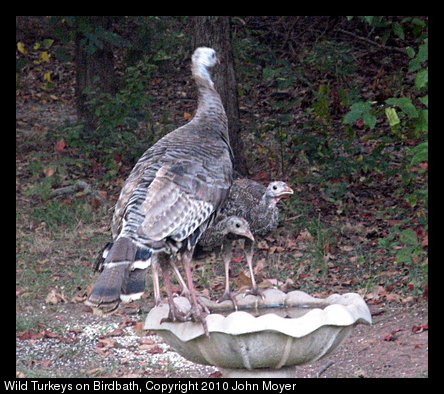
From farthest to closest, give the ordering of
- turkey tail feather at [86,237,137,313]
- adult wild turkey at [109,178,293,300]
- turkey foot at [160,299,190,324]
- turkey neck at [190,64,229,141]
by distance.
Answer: turkey neck at [190,64,229,141]
adult wild turkey at [109,178,293,300]
turkey foot at [160,299,190,324]
turkey tail feather at [86,237,137,313]

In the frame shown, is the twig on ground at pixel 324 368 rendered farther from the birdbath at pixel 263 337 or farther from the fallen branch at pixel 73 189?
the fallen branch at pixel 73 189

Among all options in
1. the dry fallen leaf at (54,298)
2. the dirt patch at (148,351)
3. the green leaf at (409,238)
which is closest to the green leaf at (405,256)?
the green leaf at (409,238)

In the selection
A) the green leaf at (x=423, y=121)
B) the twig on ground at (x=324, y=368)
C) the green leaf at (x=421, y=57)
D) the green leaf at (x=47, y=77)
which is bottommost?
the twig on ground at (x=324, y=368)

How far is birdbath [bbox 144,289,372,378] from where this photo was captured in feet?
14.0

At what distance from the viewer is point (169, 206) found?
4773 mm

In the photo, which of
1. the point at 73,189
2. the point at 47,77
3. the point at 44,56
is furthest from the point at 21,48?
the point at 73,189

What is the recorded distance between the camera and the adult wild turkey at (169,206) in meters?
4.43

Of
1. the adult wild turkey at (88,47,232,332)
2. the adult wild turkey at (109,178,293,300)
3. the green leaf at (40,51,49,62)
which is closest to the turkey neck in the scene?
the adult wild turkey at (88,47,232,332)

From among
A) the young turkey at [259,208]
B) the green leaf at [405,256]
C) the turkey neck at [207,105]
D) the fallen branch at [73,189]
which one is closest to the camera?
the young turkey at [259,208]

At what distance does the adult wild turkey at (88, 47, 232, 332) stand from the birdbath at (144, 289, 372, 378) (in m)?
0.10

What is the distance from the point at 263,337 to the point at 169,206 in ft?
2.89

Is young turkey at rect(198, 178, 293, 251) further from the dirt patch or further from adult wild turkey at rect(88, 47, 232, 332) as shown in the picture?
the dirt patch

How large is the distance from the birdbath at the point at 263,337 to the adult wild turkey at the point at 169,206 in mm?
103
